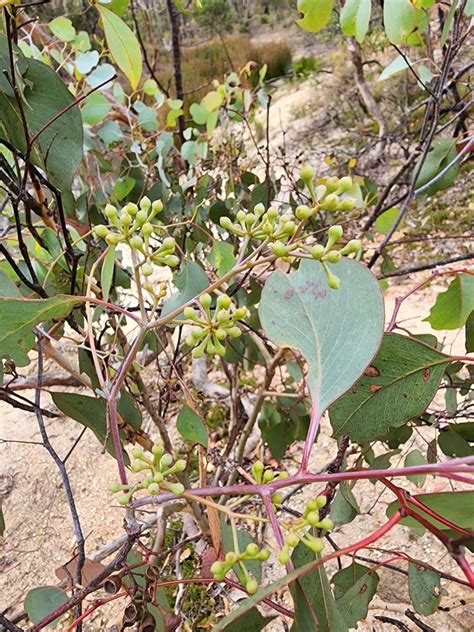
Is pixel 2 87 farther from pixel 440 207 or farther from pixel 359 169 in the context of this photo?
pixel 359 169

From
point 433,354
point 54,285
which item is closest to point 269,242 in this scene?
point 433,354

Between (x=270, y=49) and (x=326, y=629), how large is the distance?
6.15m

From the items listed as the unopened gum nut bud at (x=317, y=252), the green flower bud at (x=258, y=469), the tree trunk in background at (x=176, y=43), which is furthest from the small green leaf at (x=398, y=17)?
the tree trunk in background at (x=176, y=43)

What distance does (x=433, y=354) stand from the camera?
0.46m

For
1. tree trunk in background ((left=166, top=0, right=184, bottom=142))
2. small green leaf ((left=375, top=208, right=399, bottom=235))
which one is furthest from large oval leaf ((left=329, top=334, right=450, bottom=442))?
tree trunk in background ((left=166, top=0, right=184, bottom=142))

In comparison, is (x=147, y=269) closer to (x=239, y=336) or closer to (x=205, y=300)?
(x=205, y=300)

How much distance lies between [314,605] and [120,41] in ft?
1.63

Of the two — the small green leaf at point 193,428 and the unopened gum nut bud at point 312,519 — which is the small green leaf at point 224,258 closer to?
the small green leaf at point 193,428

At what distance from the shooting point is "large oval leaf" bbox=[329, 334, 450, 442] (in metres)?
0.46

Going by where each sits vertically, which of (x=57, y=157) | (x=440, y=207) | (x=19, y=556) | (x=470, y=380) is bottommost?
(x=440, y=207)

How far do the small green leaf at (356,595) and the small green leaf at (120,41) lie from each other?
0.57 meters

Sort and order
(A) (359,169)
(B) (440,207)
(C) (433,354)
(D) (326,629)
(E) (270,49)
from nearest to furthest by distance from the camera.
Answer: (D) (326,629) → (C) (433,354) → (B) (440,207) → (A) (359,169) → (E) (270,49)

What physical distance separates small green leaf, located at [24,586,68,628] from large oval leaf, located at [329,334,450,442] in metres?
0.32

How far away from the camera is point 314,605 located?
0.34 m
